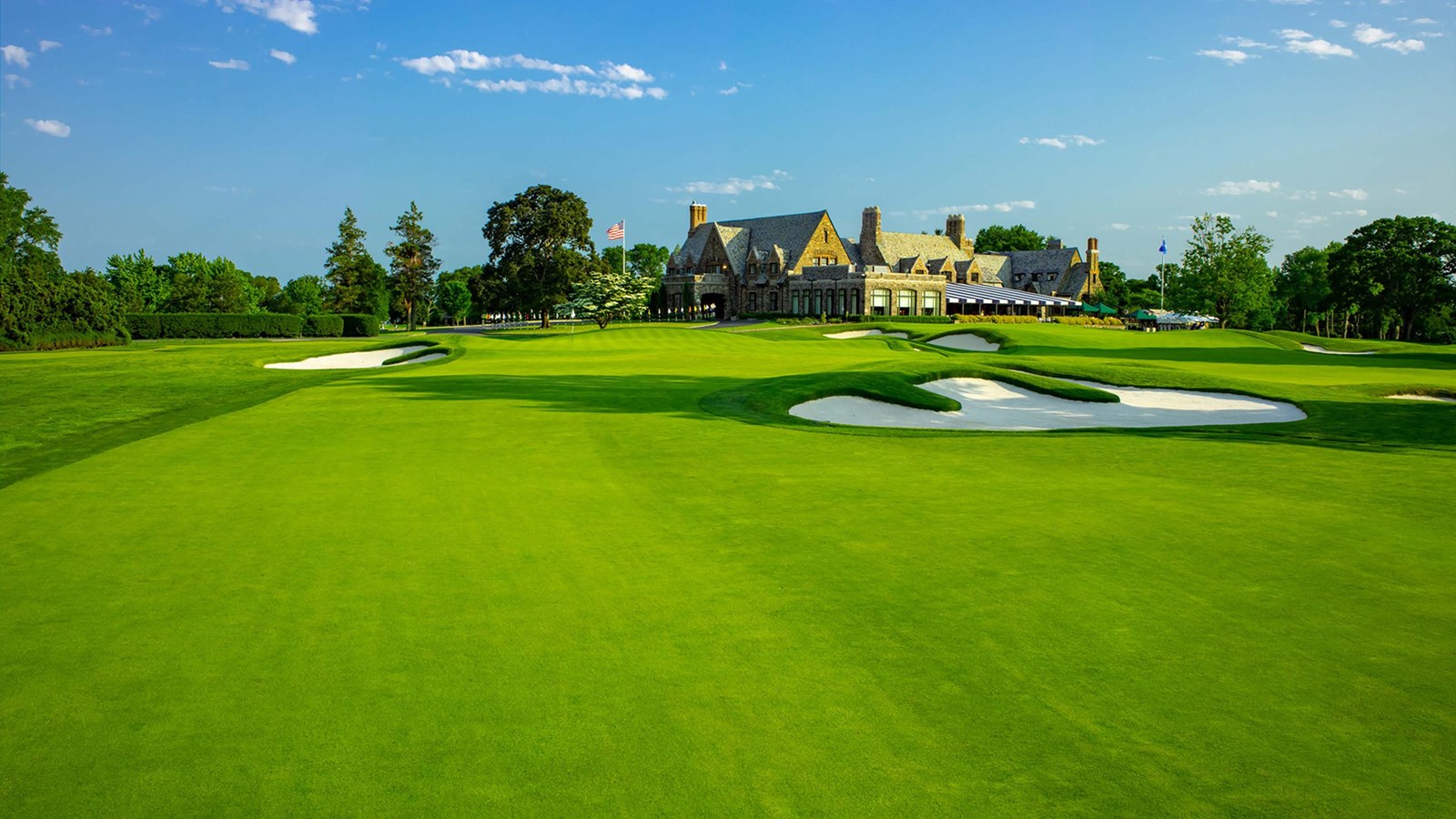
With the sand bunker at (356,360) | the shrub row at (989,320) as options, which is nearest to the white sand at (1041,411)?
the sand bunker at (356,360)

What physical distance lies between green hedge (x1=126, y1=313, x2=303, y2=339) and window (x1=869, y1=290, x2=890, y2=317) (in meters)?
53.0

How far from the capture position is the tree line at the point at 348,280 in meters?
55.8

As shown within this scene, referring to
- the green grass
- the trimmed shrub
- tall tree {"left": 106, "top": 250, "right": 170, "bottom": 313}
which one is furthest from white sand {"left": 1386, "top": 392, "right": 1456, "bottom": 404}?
tall tree {"left": 106, "top": 250, "right": 170, "bottom": 313}

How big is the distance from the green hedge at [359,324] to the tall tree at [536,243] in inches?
499

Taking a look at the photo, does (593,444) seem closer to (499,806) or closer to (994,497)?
(994,497)

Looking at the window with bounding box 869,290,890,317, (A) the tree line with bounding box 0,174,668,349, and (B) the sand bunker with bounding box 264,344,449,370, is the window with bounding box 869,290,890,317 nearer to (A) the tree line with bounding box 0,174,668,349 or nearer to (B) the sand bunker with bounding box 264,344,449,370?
(A) the tree line with bounding box 0,174,668,349

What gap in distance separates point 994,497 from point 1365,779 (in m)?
6.71

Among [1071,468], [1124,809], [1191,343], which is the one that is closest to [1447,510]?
[1071,468]

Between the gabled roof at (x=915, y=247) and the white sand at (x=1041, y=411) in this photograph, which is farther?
the gabled roof at (x=915, y=247)

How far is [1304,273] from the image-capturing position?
359ft

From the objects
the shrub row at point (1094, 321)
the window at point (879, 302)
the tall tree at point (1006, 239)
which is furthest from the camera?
the tall tree at point (1006, 239)

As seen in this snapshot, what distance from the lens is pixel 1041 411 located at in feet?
74.8

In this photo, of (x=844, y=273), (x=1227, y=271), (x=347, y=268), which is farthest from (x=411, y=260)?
(x=1227, y=271)

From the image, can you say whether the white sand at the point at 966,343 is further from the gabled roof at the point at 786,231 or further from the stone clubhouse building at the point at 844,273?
the gabled roof at the point at 786,231
